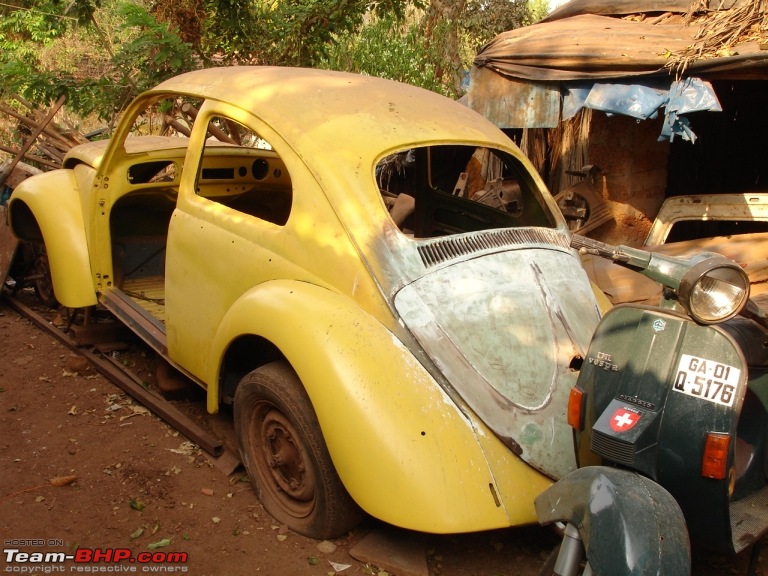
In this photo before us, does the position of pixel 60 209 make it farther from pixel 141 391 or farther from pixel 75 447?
pixel 75 447

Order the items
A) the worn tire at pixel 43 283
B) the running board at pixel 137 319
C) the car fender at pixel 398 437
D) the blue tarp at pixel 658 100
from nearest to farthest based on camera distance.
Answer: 1. the car fender at pixel 398 437
2. the running board at pixel 137 319
3. the blue tarp at pixel 658 100
4. the worn tire at pixel 43 283

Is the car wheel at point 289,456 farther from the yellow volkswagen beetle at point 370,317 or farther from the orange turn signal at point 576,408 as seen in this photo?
the orange turn signal at point 576,408

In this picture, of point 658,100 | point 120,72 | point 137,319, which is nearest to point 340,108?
point 137,319

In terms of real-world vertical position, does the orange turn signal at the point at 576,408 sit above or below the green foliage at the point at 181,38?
below

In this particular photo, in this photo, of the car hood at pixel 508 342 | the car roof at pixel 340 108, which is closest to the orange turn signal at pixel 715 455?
the car hood at pixel 508 342

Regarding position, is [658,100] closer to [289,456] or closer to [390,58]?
[289,456]

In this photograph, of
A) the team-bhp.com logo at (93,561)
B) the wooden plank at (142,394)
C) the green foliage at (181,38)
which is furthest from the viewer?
the green foliage at (181,38)

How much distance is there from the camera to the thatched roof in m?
5.76

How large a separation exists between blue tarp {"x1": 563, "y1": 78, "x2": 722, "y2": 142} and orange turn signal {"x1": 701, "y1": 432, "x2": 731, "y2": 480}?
3.97m

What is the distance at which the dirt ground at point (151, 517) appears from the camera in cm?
302

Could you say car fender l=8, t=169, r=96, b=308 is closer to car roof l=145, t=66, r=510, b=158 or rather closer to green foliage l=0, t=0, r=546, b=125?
car roof l=145, t=66, r=510, b=158

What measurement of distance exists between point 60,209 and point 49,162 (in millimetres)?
2834

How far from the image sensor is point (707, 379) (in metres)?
2.48

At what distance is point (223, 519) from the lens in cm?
333
